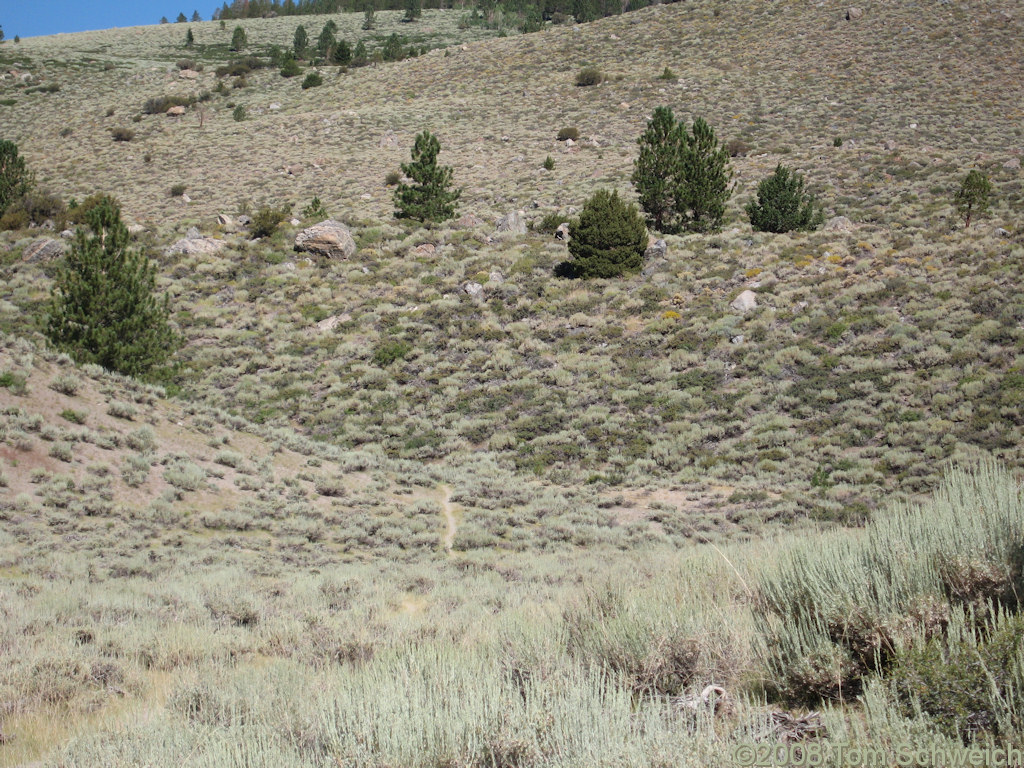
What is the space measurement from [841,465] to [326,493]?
1201 centimetres

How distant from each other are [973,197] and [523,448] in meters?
21.7

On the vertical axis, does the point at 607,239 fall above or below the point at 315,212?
below

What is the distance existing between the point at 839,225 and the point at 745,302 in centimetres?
904

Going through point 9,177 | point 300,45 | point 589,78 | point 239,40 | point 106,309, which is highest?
point 239,40

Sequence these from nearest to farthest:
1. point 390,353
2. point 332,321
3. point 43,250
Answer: point 390,353
point 332,321
point 43,250

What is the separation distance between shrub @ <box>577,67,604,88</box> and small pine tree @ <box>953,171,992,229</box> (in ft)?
122

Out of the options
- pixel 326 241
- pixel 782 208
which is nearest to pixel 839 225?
pixel 782 208

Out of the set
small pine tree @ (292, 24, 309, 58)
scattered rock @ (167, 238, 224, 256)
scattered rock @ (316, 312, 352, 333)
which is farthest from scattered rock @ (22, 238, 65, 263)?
small pine tree @ (292, 24, 309, 58)

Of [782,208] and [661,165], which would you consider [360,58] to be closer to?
[661,165]

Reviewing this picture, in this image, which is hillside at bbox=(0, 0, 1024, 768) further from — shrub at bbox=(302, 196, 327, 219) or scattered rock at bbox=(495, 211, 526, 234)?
scattered rock at bbox=(495, 211, 526, 234)

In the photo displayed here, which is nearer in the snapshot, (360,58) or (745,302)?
(745,302)

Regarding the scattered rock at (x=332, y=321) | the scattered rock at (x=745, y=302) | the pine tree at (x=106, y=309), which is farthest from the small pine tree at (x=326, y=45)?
the scattered rock at (x=745, y=302)

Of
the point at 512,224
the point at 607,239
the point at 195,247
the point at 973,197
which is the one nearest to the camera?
→ the point at 973,197

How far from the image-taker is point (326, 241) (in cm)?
2975
